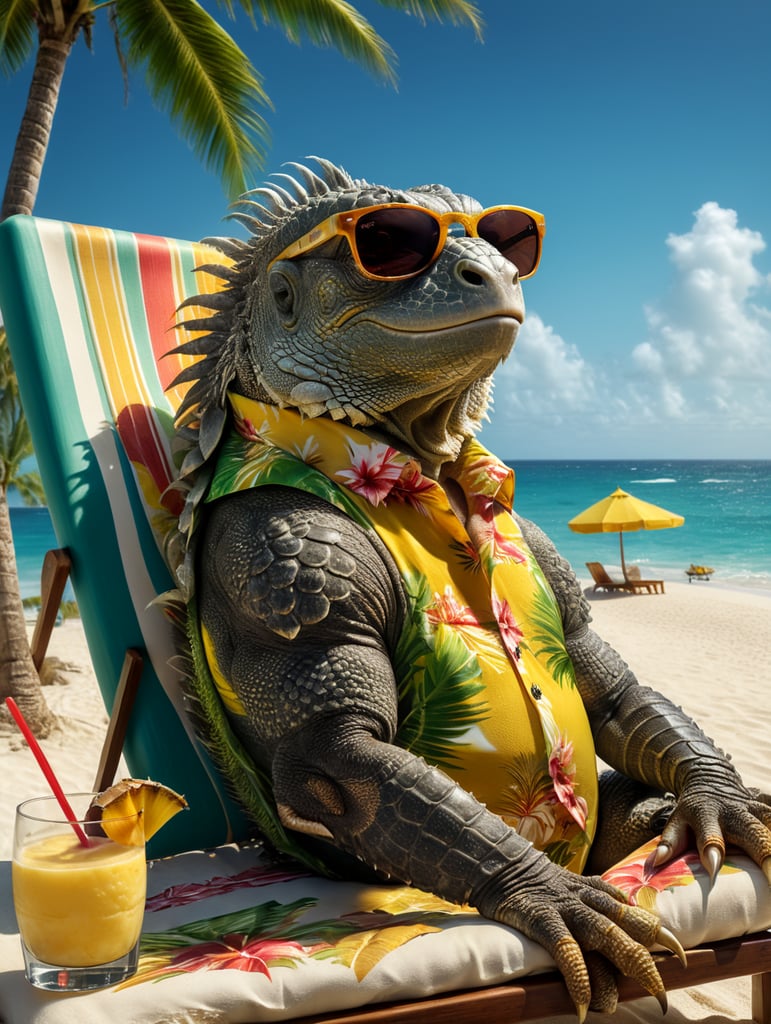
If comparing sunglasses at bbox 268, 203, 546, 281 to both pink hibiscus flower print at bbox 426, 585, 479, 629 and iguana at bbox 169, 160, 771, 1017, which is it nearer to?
iguana at bbox 169, 160, 771, 1017

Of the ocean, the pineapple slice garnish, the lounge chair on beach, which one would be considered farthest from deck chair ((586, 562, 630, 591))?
the pineapple slice garnish

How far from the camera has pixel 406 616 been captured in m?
2.08

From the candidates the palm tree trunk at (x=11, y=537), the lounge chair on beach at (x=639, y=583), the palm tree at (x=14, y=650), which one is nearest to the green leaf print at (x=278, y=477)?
the palm tree at (x=14, y=650)

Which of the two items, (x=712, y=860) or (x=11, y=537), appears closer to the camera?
(x=712, y=860)

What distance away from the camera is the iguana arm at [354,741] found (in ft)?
5.73

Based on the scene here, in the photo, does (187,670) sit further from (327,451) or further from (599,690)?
(599,690)

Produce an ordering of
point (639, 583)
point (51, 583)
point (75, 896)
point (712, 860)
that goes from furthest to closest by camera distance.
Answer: point (639, 583)
point (51, 583)
point (712, 860)
point (75, 896)

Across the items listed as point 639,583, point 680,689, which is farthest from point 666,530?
point 680,689

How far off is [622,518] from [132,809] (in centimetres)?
1990

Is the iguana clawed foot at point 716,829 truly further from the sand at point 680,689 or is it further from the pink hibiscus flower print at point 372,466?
the pink hibiscus flower print at point 372,466

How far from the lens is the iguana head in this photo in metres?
2.05

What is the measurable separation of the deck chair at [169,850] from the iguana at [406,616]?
106 mm

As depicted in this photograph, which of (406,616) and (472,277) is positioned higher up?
(472,277)

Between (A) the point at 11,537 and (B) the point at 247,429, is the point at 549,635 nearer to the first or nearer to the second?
(B) the point at 247,429
